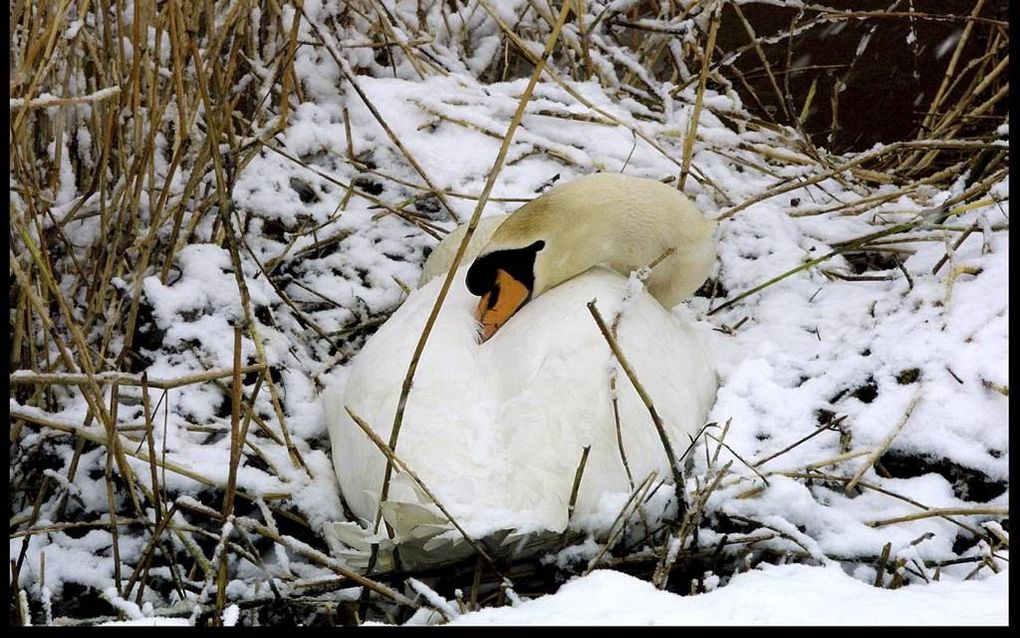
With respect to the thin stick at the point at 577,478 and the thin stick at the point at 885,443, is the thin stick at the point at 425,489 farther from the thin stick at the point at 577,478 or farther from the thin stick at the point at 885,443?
the thin stick at the point at 885,443

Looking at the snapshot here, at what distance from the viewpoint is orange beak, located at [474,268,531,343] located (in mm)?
2678

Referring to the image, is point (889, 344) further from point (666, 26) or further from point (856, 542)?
point (666, 26)

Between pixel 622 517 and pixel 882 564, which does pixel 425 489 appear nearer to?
pixel 622 517

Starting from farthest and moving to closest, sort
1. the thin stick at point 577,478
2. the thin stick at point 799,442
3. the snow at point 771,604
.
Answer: the thin stick at point 799,442 → the thin stick at point 577,478 → the snow at point 771,604

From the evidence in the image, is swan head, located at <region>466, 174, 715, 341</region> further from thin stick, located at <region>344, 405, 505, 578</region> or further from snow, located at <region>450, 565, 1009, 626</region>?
snow, located at <region>450, 565, 1009, 626</region>

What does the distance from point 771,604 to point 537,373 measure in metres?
0.85

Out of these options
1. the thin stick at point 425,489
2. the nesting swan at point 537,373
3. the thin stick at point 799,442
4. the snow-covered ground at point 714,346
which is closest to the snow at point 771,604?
the snow-covered ground at point 714,346

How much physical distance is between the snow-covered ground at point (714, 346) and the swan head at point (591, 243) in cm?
30

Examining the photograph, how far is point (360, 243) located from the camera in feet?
11.9

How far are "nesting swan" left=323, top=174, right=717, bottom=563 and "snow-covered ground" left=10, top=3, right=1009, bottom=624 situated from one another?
138 mm

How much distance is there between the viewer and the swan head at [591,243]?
9.05 ft

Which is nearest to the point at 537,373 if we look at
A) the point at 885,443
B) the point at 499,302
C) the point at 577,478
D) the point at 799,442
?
the point at 577,478

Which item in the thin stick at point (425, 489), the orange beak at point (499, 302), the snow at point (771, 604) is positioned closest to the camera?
the snow at point (771, 604)

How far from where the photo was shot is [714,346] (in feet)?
10.2
